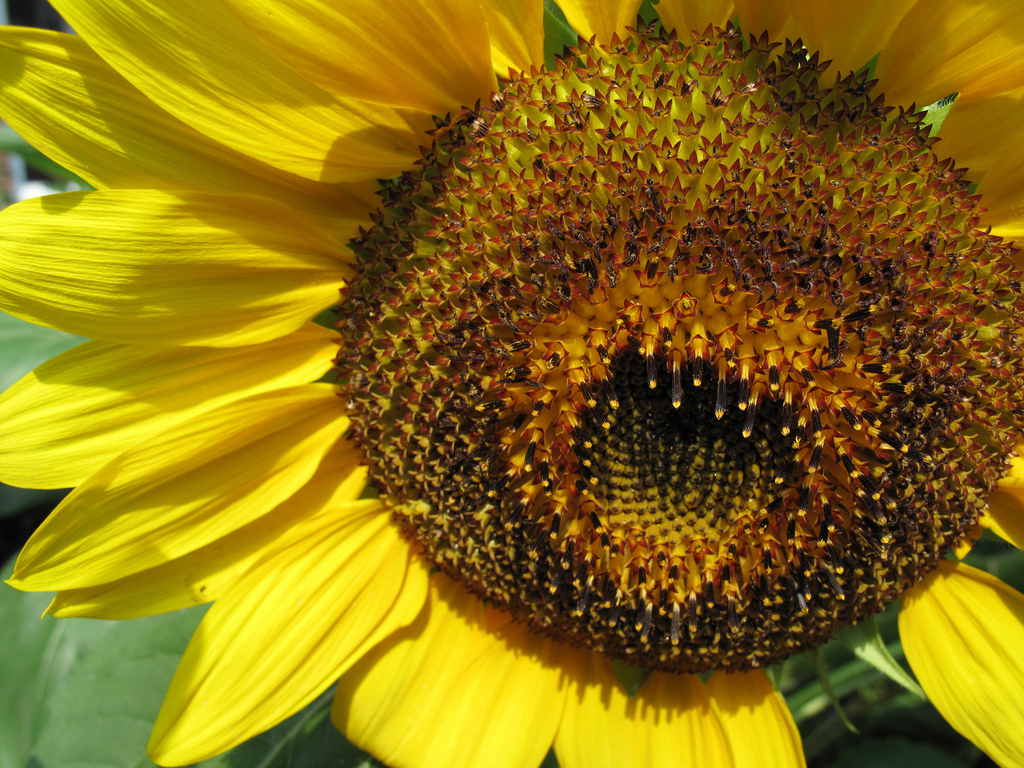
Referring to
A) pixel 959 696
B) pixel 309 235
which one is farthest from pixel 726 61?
pixel 959 696

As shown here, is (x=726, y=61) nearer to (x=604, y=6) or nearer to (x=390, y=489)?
(x=604, y=6)

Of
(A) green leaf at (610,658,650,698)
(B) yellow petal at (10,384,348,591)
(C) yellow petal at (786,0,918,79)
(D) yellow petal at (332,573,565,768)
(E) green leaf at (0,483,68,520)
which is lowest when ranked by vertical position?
(E) green leaf at (0,483,68,520)

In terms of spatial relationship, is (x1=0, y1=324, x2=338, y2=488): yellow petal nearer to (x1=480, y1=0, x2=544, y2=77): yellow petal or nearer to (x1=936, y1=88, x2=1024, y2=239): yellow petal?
(x1=480, y1=0, x2=544, y2=77): yellow petal

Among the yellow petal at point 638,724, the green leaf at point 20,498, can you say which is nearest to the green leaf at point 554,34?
the yellow petal at point 638,724

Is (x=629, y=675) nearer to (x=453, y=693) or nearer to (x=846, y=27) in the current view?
(x=453, y=693)

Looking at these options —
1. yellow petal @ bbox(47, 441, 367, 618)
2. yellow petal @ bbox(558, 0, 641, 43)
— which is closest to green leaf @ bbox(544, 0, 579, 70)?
yellow petal @ bbox(558, 0, 641, 43)

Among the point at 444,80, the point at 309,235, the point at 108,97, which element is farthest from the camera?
the point at 309,235
